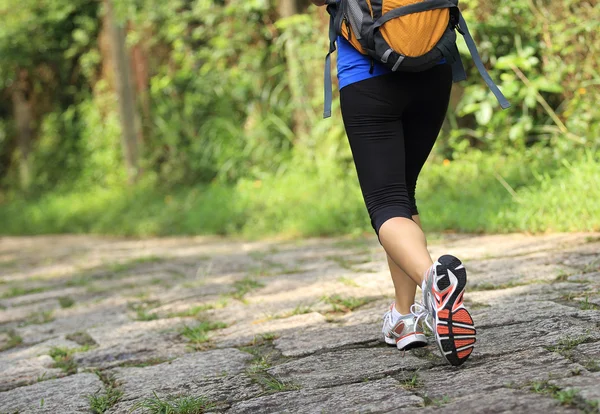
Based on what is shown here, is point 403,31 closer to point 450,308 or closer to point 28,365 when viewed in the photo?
point 450,308

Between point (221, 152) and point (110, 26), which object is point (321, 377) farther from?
point (110, 26)

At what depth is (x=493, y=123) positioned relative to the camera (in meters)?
7.07

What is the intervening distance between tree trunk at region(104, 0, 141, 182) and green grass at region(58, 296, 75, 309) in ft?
21.0

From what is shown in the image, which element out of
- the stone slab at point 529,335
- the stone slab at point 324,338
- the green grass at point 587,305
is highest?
the stone slab at point 529,335

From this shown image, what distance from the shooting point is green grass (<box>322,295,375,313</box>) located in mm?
3689

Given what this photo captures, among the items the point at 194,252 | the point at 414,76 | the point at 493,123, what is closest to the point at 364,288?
the point at 414,76

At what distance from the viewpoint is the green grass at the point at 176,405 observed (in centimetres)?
242

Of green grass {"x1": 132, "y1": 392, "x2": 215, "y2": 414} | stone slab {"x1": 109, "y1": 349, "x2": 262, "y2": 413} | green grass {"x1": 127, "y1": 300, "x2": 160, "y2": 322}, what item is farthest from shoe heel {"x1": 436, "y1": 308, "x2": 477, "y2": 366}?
green grass {"x1": 127, "y1": 300, "x2": 160, "y2": 322}

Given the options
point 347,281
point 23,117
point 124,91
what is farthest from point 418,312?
point 23,117

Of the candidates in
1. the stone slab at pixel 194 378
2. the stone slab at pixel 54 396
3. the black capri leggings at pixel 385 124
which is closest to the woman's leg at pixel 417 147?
the black capri leggings at pixel 385 124

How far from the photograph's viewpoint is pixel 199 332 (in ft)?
11.7

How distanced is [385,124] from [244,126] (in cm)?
757

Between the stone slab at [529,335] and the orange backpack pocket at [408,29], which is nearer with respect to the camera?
the orange backpack pocket at [408,29]

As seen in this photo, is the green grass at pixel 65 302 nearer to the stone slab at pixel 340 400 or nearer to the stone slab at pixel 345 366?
the stone slab at pixel 345 366
